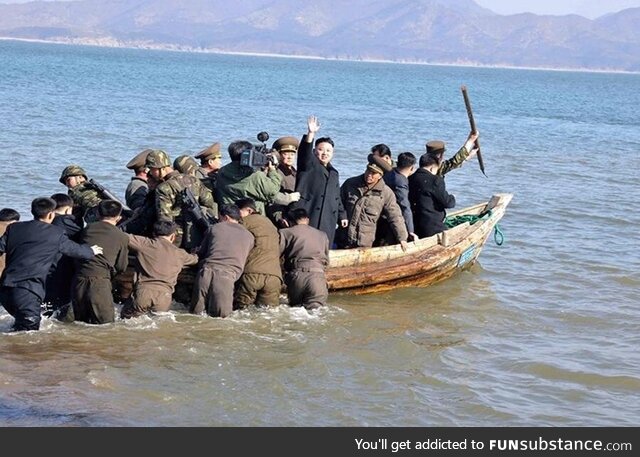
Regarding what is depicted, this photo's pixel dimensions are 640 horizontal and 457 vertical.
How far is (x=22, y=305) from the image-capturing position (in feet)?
32.9

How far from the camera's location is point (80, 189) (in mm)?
11500

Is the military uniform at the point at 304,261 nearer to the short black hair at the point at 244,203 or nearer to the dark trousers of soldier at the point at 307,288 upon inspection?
the dark trousers of soldier at the point at 307,288

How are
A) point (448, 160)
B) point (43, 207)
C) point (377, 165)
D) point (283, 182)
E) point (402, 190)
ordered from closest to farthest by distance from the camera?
point (43, 207), point (283, 182), point (377, 165), point (402, 190), point (448, 160)

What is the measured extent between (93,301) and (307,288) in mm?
2359

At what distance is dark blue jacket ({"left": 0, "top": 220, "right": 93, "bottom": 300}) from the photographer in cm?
986

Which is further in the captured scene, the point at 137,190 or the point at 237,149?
the point at 137,190

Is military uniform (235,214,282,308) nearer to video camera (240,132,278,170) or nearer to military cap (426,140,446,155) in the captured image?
video camera (240,132,278,170)

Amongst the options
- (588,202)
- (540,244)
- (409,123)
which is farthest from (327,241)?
(409,123)

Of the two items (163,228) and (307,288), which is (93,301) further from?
(307,288)

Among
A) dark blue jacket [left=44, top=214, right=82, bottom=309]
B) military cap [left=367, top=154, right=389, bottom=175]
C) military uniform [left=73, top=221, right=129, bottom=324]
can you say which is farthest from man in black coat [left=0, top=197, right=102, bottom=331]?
military cap [left=367, top=154, right=389, bottom=175]

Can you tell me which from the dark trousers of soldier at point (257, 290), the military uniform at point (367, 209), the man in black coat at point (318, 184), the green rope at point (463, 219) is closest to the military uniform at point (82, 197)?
the dark trousers of soldier at point (257, 290)

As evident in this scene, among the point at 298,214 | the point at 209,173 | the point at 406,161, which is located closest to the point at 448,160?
the point at 406,161

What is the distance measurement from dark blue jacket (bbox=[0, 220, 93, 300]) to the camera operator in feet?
6.79
